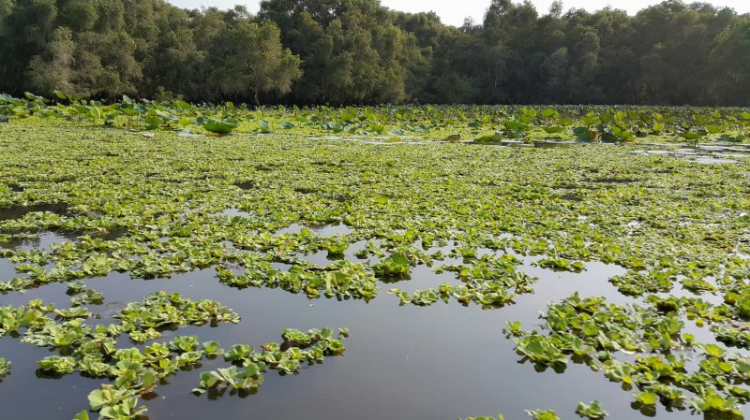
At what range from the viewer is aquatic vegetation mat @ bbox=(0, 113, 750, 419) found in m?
2.36

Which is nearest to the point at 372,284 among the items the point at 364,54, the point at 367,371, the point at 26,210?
the point at 367,371

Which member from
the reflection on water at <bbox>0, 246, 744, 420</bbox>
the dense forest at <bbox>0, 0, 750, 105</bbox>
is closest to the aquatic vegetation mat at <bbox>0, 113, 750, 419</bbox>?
the reflection on water at <bbox>0, 246, 744, 420</bbox>

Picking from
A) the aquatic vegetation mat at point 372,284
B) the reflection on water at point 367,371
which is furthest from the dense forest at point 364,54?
the reflection on water at point 367,371

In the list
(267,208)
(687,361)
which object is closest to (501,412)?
(687,361)

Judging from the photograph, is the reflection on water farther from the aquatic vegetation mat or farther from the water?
the water

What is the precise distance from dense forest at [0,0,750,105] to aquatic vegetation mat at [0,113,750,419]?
996 inches

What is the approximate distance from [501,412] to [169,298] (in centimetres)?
188

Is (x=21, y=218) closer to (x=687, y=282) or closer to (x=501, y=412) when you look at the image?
(x=501, y=412)

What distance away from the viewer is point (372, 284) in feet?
11.1

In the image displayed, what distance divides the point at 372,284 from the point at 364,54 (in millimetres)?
34432

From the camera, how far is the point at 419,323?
2.98 m

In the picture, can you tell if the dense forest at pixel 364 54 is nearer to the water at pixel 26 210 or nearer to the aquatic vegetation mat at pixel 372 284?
the water at pixel 26 210

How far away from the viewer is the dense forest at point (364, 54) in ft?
99.2

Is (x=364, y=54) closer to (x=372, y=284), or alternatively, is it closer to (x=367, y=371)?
(x=372, y=284)
